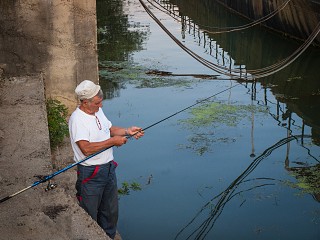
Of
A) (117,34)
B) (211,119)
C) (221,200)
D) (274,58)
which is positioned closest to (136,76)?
(211,119)

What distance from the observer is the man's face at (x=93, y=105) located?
5121 millimetres

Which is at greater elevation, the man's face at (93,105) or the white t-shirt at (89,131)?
the man's face at (93,105)

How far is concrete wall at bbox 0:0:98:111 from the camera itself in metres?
9.73

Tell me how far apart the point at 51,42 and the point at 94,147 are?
5.23m

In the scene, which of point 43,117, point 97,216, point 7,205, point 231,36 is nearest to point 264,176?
point 43,117

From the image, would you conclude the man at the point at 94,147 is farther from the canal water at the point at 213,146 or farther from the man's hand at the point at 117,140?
the canal water at the point at 213,146

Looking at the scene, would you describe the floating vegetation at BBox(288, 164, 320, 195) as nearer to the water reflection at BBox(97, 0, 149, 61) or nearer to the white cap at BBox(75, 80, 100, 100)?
the white cap at BBox(75, 80, 100, 100)

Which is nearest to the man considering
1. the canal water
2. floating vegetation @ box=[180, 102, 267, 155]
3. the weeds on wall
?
the canal water

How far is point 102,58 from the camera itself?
19.5 m

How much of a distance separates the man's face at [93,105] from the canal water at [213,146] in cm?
139

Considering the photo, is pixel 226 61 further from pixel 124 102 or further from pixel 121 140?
pixel 121 140

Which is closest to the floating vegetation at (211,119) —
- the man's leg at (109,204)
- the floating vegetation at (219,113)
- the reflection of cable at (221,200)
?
the floating vegetation at (219,113)

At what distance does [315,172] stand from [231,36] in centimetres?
1673

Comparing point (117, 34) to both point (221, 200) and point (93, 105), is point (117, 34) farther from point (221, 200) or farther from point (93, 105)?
point (93, 105)
